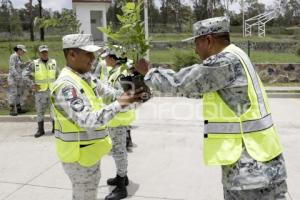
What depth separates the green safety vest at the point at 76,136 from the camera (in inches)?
133

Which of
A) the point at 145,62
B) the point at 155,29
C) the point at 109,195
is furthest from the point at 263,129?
the point at 155,29

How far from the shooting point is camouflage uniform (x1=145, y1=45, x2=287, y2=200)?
9.23 feet

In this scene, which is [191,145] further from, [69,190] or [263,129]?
[263,129]

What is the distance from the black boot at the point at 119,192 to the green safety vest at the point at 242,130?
2529 millimetres

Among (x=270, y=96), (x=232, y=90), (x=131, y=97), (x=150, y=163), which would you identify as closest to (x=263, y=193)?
(x=232, y=90)

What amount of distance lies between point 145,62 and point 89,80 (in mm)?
653

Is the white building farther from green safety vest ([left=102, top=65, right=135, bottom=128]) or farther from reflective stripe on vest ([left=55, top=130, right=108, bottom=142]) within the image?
reflective stripe on vest ([left=55, top=130, right=108, bottom=142])

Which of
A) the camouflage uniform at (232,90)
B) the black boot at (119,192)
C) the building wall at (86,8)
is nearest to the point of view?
the camouflage uniform at (232,90)

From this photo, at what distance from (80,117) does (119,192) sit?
2.35 meters

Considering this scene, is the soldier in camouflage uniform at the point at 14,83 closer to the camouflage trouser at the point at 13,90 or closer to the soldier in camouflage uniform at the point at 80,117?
the camouflage trouser at the point at 13,90

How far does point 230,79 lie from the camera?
2.83 m

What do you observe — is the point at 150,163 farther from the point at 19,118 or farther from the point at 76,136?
the point at 19,118

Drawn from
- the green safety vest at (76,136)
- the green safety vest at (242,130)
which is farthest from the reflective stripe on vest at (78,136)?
the green safety vest at (242,130)

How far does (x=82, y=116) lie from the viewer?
3.19 meters
